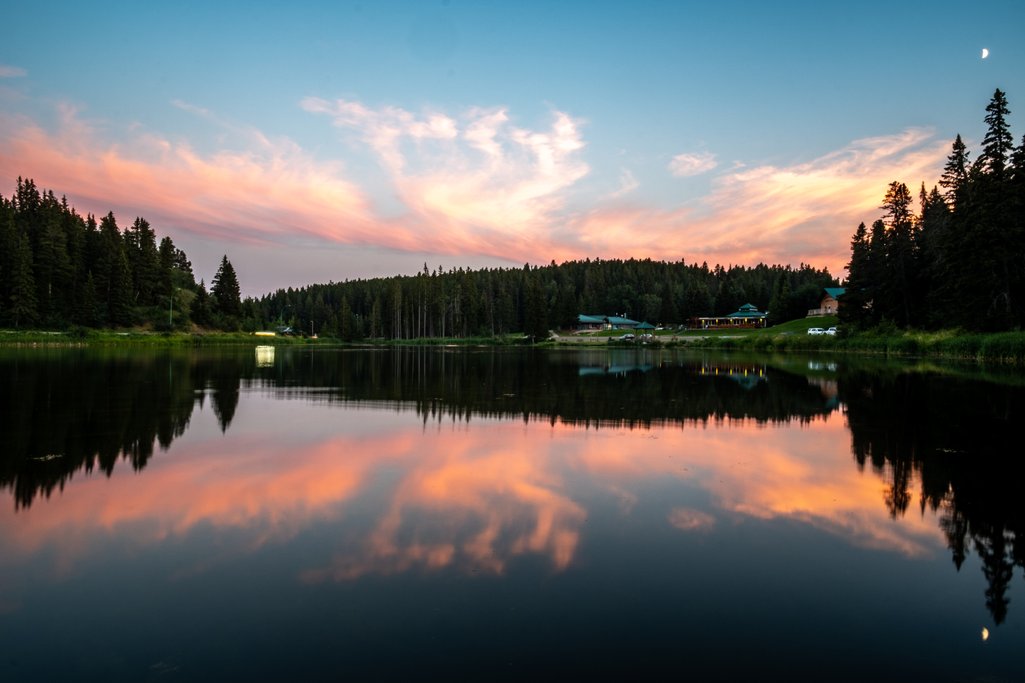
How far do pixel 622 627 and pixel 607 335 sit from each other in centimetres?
13712

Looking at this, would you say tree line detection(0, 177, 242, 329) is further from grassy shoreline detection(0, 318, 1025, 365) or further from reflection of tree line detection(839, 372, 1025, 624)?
reflection of tree line detection(839, 372, 1025, 624)

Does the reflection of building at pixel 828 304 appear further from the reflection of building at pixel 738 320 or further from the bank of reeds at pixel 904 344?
the bank of reeds at pixel 904 344

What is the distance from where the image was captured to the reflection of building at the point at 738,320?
141m

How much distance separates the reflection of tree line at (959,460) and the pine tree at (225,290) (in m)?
120

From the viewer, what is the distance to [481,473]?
38.0 ft

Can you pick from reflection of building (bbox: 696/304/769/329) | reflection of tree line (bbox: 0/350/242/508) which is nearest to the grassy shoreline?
reflection of building (bbox: 696/304/769/329)

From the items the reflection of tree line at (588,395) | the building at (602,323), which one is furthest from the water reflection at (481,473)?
the building at (602,323)

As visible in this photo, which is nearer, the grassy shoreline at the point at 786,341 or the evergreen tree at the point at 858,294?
the grassy shoreline at the point at 786,341

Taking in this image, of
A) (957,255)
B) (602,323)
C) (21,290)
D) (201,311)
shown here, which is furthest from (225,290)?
(957,255)

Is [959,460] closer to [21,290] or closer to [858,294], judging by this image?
[858,294]

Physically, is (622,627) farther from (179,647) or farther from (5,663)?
(5,663)

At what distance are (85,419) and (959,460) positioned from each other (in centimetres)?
2131

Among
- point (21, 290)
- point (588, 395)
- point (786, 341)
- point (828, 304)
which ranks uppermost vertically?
point (21, 290)

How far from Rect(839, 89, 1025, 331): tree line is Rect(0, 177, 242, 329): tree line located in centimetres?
10448
